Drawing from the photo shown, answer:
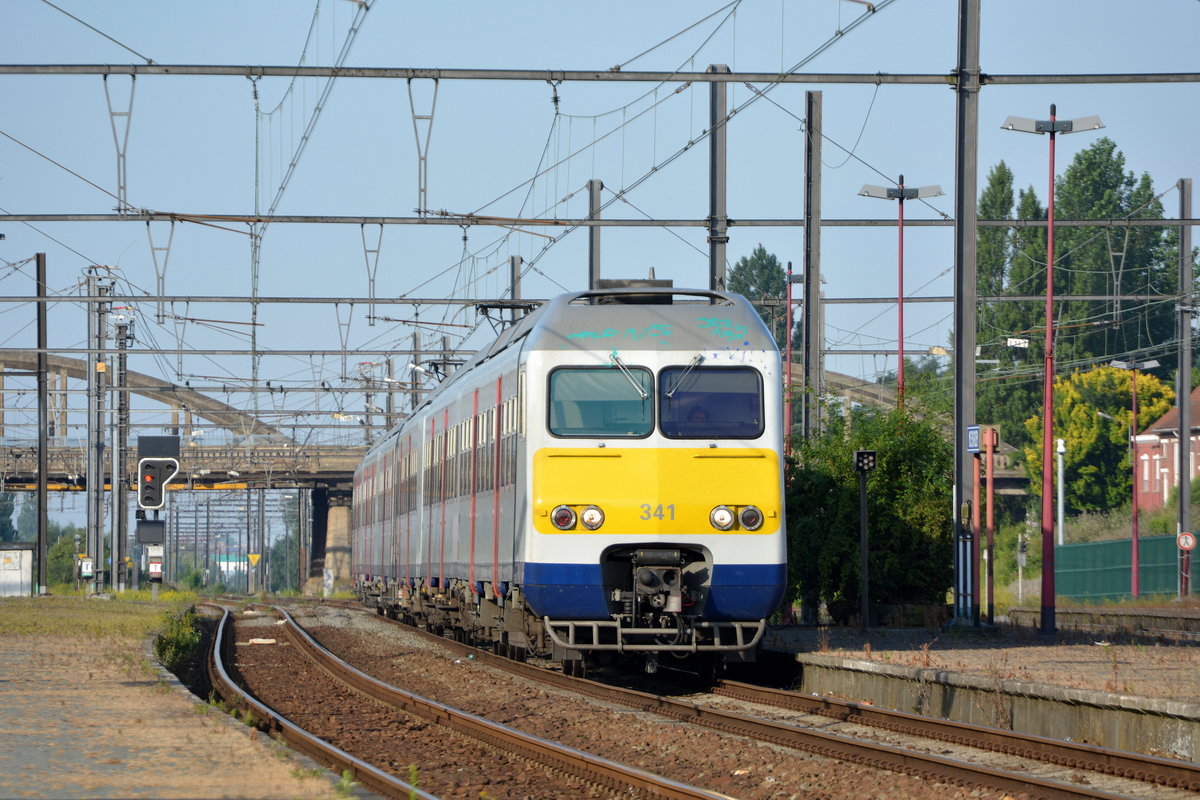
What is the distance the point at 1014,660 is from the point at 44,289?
43.5 metres

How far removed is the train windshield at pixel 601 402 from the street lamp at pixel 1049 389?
726 centimetres

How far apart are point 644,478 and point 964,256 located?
27.3 feet

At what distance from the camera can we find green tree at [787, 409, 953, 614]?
78.7ft

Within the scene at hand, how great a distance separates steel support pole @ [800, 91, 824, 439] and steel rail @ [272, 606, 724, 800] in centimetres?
1098

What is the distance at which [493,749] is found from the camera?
40.2 feet

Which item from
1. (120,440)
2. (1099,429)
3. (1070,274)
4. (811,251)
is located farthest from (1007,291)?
(811,251)

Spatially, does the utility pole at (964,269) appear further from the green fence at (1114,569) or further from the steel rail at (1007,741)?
Answer: the green fence at (1114,569)

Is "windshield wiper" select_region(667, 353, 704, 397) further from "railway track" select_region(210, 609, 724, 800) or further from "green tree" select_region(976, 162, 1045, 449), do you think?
"green tree" select_region(976, 162, 1045, 449)

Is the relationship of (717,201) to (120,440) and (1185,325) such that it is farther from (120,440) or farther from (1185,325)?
(120,440)

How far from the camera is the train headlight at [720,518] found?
15258 mm

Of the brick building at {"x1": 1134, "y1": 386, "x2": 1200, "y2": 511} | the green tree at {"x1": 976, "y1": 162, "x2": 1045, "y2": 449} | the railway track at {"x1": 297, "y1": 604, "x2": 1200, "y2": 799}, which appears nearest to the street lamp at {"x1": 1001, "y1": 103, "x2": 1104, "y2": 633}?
the railway track at {"x1": 297, "y1": 604, "x2": 1200, "y2": 799}

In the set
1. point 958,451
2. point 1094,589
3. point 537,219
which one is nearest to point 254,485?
point 1094,589

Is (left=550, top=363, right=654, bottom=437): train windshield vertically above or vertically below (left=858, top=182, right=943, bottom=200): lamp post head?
below

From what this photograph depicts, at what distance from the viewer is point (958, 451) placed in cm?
2175
